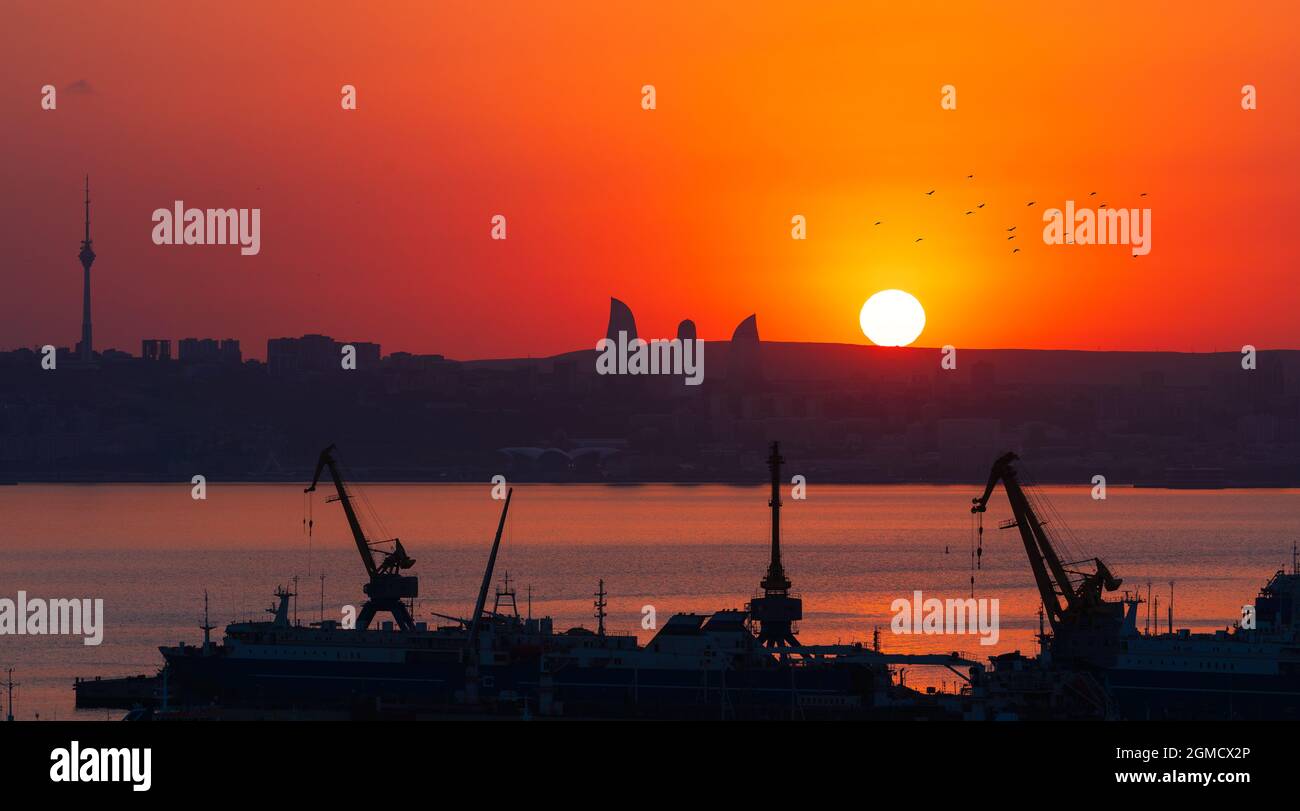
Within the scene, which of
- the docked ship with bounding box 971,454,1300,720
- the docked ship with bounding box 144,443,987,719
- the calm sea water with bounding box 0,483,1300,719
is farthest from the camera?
the calm sea water with bounding box 0,483,1300,719

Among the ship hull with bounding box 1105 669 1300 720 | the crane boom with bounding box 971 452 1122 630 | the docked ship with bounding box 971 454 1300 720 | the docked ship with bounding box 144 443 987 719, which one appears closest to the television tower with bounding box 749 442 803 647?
the docked ship with bounding box 144 443 987 719

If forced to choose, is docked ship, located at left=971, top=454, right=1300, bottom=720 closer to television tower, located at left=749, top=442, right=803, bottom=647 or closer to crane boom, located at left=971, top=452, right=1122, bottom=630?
crane boom, located at left=971, top=452, right=1122, bottom=630

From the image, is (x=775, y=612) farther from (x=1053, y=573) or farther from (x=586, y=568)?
(x=586, y=568)

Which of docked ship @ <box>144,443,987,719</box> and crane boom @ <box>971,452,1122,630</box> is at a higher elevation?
crane boom @ <box>971,452,1122,630</box>

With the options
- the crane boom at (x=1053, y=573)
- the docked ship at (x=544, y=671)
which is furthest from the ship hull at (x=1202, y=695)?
the docked ship at (x=544, y=671)

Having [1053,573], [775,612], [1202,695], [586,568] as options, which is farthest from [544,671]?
[586,568]

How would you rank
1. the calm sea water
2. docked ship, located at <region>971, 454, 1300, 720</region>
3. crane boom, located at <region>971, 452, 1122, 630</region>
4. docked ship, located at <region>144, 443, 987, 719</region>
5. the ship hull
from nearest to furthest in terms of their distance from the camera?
docked ship, located at <region>144, 443, 987, 719</region>, the ship hull, docked ship, located at <region>971, 454, 1300, 720</region>, crane boom, located at <region>971, 452, 1122, 630</region>, the calm sea water

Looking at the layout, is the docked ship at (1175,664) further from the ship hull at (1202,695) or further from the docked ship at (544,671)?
the docked ship at (544,671)
